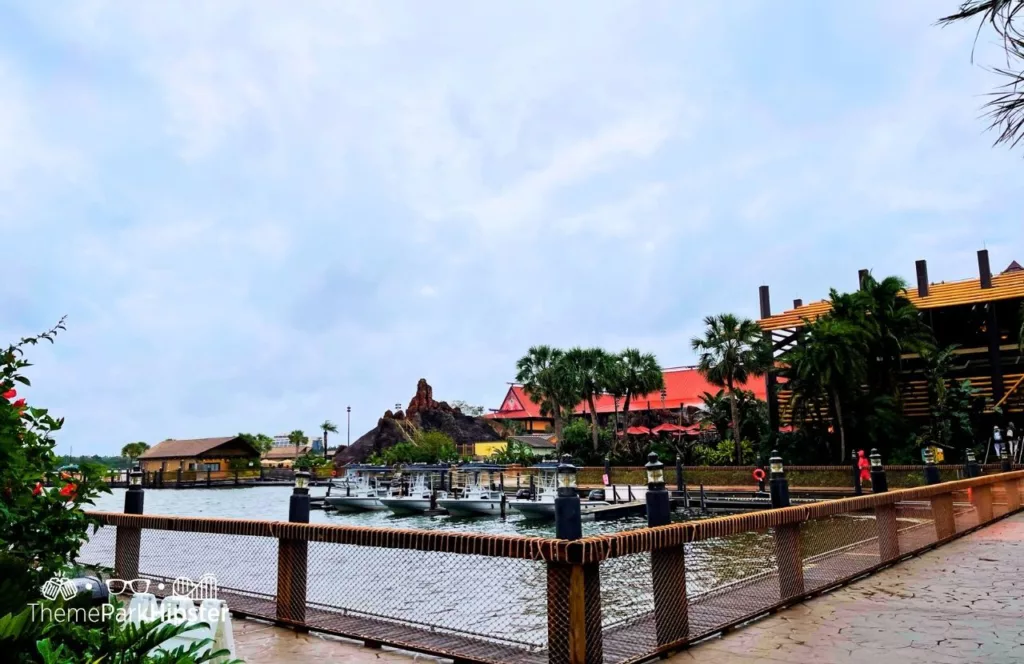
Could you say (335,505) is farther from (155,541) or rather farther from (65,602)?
(65,602)

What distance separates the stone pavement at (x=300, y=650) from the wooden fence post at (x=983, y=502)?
11576mm

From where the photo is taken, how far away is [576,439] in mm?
47906

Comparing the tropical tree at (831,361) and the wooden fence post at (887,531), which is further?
the tropical tree at (831,361)

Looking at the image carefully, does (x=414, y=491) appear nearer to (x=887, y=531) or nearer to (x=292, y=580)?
(x=887, y=531)

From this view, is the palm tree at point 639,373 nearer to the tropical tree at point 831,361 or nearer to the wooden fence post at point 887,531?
the tropical tree at point 831,361

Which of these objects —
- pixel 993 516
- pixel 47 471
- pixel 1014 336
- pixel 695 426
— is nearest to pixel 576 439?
pixel 695 426

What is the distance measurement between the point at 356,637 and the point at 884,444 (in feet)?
106

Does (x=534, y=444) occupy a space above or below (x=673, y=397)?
below

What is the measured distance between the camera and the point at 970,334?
35.7 meters

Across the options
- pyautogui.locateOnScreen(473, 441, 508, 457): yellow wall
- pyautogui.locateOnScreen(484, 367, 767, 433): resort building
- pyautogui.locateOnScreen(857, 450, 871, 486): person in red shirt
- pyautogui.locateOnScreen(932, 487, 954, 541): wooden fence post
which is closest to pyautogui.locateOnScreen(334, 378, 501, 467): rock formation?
pyautogui.locateOnScreen(473, 441, 508, 457): yellow wall

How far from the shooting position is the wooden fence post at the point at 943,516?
1072 centimetres

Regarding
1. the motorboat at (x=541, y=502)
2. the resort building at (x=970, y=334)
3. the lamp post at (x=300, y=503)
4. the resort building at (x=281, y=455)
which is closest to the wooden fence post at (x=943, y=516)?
the lamp post at (x=300, y=503)

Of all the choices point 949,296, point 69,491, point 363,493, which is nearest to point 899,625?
point 69,491

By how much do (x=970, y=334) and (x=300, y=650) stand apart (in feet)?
128
